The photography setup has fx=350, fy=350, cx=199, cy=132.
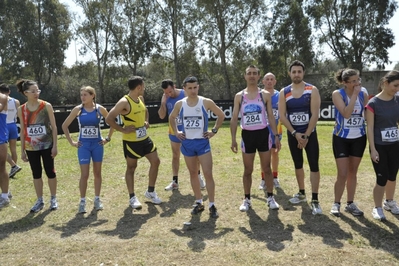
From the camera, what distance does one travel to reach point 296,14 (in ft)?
104

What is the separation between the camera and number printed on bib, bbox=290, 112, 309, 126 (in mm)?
5035

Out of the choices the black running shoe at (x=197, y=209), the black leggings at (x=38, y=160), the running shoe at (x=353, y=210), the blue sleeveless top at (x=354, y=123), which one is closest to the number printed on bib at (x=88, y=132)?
the black leggings at (x=38, y=160)

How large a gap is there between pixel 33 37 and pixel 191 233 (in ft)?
120

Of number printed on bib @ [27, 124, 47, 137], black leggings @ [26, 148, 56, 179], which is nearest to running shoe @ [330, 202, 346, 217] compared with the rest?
black leggings @ [26, 148, 56, 179]

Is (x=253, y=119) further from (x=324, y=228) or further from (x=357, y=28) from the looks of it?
(x=357, y=28)

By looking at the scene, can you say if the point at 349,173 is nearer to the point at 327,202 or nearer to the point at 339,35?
the point at 327,202

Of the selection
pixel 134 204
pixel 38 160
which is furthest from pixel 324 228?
pixel 38 160

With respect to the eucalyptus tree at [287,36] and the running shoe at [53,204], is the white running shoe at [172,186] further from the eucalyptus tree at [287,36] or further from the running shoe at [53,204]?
the eucalyptus tree at [287,36]

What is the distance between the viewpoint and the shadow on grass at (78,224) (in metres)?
4.77

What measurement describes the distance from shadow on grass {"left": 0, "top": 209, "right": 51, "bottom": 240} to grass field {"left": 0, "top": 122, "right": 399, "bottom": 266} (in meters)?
0.01

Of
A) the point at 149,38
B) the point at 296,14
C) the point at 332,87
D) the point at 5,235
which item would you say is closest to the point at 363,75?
the point at 332,87

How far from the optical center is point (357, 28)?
1221 inches

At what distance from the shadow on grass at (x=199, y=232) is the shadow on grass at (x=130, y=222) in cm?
57

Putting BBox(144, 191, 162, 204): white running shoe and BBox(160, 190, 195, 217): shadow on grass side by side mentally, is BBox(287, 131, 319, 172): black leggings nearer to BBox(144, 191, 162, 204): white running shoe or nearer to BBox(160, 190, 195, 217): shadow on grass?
BBox(160, 190, 195, 217): shadow on grass
